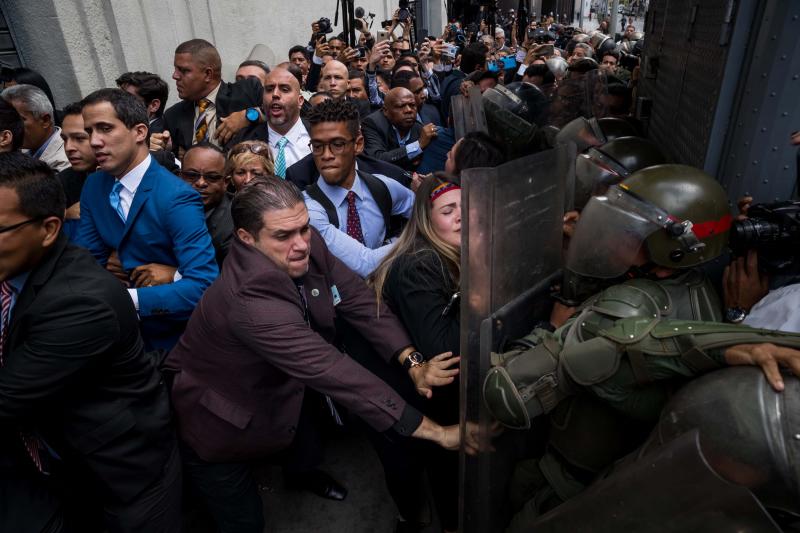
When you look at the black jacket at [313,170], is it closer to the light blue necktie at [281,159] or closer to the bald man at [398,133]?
the light blue necktie at [281,159]

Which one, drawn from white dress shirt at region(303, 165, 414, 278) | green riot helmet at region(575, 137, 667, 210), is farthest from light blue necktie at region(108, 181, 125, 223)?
green riot helmet at region(575, 137, 667, 210)

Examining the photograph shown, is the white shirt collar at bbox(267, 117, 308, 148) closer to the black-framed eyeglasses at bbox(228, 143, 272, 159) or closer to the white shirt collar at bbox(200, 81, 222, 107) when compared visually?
the black-framed eyeglasses at bbox(228, 143, 272, 159)

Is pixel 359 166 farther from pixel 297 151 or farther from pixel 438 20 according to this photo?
pixel 438 20

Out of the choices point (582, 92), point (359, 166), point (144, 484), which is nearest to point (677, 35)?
point (582, 92)

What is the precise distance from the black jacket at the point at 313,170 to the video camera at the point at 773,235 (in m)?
1.84

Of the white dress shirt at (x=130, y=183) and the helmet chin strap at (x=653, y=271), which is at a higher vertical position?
the white dress shirt at (x=130, y=183)

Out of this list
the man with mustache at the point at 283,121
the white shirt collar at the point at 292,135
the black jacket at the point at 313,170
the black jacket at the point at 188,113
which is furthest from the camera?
the black jacket at the point at 188,113

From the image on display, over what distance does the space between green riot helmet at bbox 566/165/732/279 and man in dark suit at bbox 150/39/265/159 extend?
108 inches

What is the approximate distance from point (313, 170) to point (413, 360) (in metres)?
1.36

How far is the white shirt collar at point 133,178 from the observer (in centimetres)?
214

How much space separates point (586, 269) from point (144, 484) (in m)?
1.71

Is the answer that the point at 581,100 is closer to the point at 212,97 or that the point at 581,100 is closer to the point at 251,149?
the point at 251,149

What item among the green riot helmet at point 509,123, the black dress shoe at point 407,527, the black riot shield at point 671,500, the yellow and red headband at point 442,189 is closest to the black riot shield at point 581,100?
the green riot helmet at point 509,123

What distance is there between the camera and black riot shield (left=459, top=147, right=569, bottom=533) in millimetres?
1294
